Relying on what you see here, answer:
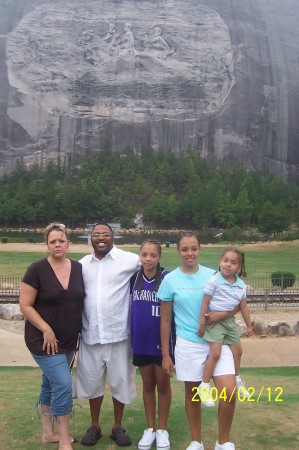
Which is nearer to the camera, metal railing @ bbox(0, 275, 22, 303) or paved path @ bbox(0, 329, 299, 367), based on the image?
paved path @ bbox(0, 329, 299, 367)

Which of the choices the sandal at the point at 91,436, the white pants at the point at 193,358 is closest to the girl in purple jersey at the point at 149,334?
the white pants at the point at 193,358

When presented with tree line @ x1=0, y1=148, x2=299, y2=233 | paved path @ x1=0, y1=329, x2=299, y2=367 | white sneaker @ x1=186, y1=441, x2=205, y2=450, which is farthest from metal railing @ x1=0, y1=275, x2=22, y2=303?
tree line @ x1=0, y1=148, x2=299, y2=233

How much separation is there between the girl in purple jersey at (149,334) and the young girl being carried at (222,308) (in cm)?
44

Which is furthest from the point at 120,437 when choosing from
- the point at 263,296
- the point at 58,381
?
the point at 263,296

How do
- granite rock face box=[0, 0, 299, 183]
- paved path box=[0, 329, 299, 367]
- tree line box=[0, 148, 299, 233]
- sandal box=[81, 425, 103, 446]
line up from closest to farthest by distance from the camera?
sandal box=[81, 425, 103, 446] → paved path box=[0, 329, 299, 367] → tree line box=[0, 148, 299, 233] → granite rock face box=[0, 0, 299, 183]

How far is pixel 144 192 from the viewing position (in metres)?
69.9

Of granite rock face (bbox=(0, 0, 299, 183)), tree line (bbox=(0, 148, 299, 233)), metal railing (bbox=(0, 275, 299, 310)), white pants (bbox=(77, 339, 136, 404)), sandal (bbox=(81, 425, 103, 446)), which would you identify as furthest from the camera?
granite rock face (bbox=(0, 0, 299, 183))

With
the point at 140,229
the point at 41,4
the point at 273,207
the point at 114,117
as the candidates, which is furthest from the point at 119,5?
the point at 273,207

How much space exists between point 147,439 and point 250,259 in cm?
2817

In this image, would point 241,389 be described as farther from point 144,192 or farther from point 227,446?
point 144,192

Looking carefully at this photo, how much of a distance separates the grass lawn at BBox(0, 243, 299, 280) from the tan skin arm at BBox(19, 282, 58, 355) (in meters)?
18.3

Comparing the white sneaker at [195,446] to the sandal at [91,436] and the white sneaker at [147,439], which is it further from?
the sandal at [91,436]

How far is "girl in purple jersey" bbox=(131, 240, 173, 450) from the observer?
4398 millimetres

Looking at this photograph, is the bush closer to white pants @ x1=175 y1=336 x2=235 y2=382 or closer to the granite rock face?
white pants @ x1=175 y1=336 x2=235 y2=382
